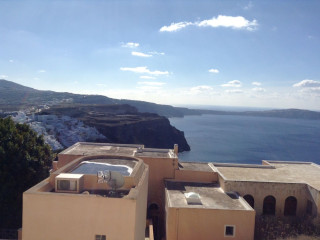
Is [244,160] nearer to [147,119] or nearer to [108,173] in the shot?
[147,119]

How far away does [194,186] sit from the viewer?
1759cm

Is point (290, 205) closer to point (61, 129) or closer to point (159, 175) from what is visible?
point (159, 175)

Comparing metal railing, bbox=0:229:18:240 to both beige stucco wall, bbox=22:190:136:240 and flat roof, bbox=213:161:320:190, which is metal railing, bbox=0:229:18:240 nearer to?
beige stucco wall, bbox=22:190:136:240

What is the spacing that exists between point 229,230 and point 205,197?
91.2 inches

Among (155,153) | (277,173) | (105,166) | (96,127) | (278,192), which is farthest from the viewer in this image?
(96,127)

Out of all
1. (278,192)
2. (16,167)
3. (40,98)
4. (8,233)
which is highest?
(40,98)

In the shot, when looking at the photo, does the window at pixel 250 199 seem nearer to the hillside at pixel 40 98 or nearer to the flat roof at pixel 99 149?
→ the flat roof at pixel 99 149

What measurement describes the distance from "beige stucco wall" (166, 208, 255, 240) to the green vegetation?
849 cm

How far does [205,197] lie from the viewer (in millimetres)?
15445

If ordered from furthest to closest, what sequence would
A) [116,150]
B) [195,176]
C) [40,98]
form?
[40,98] → [116,150] → [195,176]

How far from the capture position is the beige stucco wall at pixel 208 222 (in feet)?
44.1

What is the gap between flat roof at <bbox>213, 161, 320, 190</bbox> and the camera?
17281 millimetres

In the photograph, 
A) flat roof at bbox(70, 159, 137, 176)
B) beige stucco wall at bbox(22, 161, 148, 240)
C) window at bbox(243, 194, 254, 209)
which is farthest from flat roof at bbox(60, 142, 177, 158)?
beige stucco wall at bbox(22, 161, 148, 240)

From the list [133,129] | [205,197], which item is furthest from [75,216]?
[133,129]
